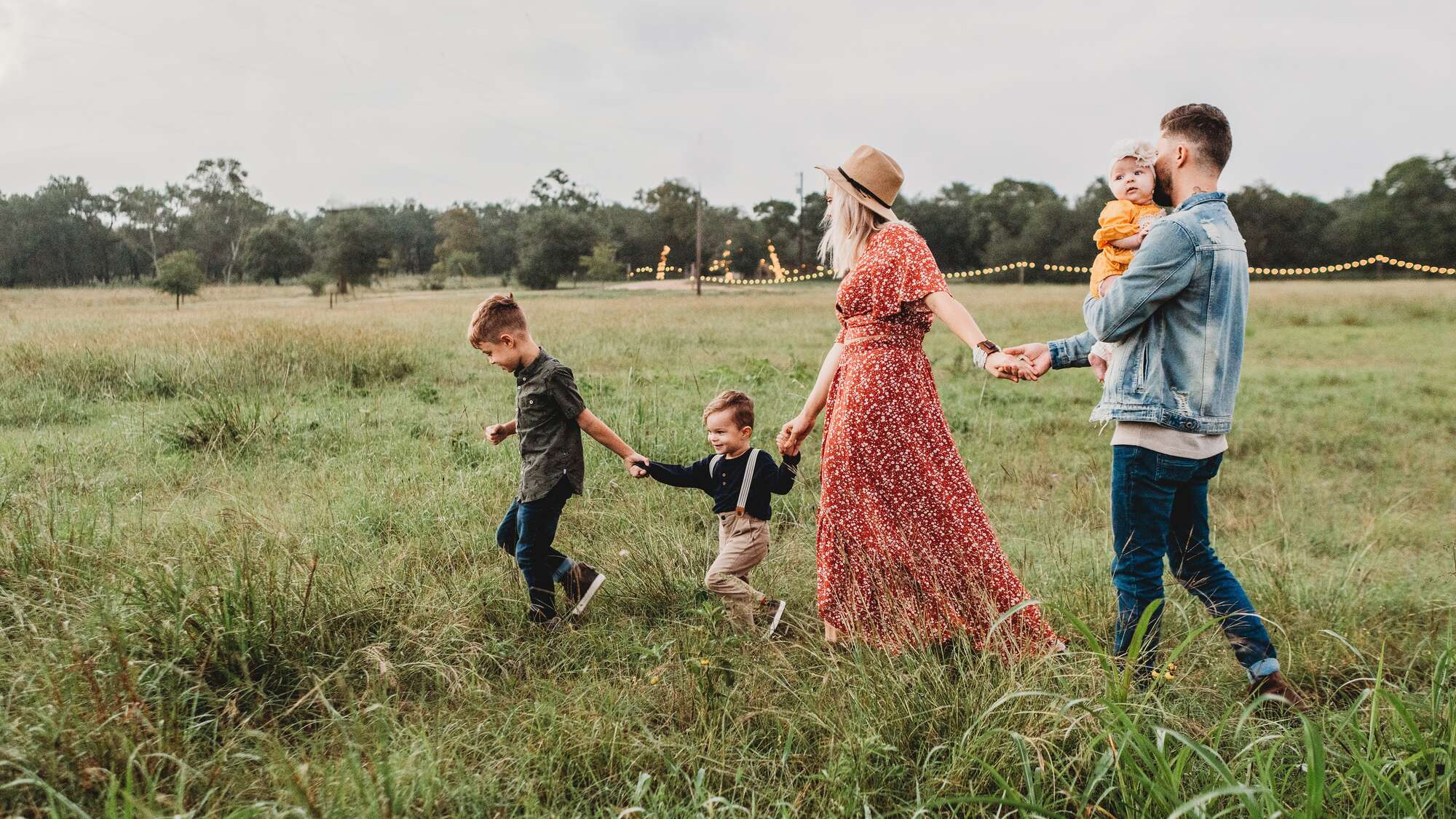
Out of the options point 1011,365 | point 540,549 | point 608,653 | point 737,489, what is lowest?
point 608,653

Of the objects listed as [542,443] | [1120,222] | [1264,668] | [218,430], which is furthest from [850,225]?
[218,430]

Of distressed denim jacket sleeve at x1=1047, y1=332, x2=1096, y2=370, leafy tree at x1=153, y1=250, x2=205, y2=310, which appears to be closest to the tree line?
leafy tree at x1=153, y1=250, x2=205, y2=310

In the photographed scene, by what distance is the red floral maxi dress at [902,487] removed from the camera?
3.28 m

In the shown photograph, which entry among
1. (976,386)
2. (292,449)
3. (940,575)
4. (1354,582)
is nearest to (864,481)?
(940,575)

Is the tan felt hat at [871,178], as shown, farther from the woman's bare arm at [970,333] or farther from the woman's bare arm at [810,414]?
the woman's bare arm at [810,414]

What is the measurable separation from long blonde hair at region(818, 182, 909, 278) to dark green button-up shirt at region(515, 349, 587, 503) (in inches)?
49.3

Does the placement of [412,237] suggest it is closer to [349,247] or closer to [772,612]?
[349,247]

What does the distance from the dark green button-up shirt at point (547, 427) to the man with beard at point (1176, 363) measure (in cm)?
208

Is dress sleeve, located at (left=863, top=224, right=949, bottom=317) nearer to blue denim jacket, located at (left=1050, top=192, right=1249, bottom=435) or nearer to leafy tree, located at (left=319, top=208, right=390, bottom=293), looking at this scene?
blue denim jacket, located at (left=1050, top=192, right=1249, bottom=435)

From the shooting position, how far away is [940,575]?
3309 mm

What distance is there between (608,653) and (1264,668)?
241cm

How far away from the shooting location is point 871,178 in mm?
3326

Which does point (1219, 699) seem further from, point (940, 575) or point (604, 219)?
point (604, 219)

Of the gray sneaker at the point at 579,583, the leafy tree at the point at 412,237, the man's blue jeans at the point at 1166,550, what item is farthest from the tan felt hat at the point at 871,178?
the leafy tree at the point at 412,237
